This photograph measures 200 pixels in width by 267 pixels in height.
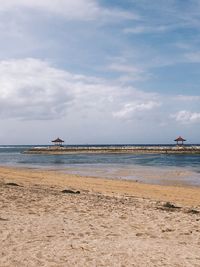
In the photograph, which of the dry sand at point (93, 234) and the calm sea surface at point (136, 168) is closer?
the dry sand at point (93, 234)

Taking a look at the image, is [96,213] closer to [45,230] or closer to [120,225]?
[120,225]

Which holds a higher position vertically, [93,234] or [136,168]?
[93,234]

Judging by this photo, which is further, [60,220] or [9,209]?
[9,209]

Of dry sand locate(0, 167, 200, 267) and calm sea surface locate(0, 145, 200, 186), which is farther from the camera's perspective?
calm sea surface locate(0, 145, 200, 186)

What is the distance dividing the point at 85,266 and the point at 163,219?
3.96 m

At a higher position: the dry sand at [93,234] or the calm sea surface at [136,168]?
the dry sand at [93,234]

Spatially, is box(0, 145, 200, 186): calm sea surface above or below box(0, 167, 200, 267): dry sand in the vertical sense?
below

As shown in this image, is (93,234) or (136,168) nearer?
(93,234)

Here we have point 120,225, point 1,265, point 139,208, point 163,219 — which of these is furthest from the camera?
point 139,208

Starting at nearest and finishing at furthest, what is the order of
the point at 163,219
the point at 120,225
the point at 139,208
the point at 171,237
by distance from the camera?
1. the point at 171,237
2. the point at 120,225
3. the point at 163,219
4. the point at 139,208

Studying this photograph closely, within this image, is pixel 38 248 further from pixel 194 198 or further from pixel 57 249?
pixel 194 198

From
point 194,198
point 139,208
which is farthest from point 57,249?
point 194,198

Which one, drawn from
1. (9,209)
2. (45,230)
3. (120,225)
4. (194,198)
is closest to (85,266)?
(45,230)

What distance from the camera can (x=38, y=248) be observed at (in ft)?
21.0
